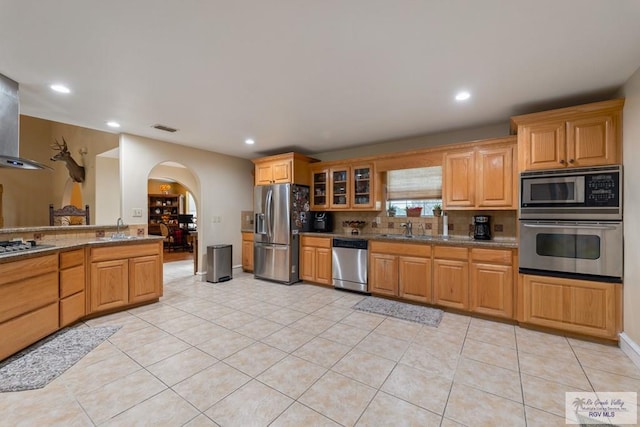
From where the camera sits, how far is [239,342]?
104 inches

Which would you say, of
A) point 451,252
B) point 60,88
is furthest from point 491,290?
point 60,88

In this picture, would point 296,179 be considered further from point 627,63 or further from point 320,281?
point 627,63

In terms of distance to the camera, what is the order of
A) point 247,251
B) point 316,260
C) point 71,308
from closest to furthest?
point 71,308 < point 316,260 < point 247,251

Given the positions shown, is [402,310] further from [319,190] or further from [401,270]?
[319,190]

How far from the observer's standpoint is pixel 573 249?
8.96 feet

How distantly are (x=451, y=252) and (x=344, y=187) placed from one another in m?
2.10

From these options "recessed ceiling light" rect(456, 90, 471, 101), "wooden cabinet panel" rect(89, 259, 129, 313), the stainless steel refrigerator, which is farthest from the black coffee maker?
"wooden cabinet panel" rect(89, 259, 129, 313)

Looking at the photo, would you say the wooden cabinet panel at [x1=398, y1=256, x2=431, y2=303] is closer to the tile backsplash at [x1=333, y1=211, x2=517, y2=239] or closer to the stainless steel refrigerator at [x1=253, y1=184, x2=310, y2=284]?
the tile backsplash at [x1=333, y1=211, x2=517, y2=239]

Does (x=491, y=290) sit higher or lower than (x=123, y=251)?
lower

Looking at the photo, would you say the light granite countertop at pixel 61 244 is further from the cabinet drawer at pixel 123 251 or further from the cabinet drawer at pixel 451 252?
the cabinet drawer at pixel 451 252

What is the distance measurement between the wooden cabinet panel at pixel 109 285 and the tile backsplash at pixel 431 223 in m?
3.36

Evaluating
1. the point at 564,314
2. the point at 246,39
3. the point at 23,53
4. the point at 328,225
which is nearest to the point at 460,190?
the point at 564,314

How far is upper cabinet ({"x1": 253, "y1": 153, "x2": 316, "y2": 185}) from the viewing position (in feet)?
15.9
